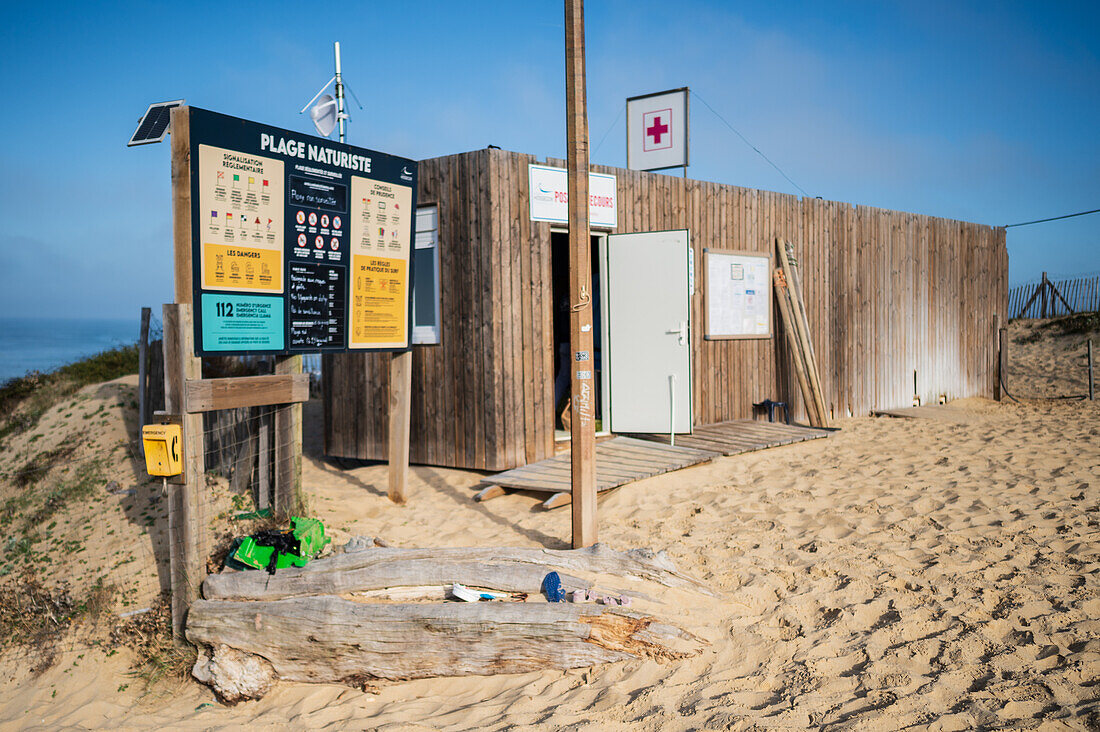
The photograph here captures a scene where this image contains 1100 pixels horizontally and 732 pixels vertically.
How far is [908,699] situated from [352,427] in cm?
655

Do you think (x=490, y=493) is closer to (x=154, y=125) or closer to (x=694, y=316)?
(x=694, y=316)

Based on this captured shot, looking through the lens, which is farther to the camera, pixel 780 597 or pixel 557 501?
pixel 557 501

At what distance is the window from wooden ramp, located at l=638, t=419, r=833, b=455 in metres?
2.68

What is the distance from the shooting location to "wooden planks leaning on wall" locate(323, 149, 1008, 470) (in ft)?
24.5

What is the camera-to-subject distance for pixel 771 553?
16.2 ft

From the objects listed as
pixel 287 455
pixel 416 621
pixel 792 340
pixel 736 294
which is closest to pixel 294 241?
pixel 287 455

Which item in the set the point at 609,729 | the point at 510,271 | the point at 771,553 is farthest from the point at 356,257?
the point at 609,729

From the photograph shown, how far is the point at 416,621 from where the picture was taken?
398cm

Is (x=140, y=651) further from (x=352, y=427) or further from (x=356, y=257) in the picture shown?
(x=352, y=427)

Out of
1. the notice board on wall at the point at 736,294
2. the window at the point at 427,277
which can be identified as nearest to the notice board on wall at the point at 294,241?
the window at the point at 427,277

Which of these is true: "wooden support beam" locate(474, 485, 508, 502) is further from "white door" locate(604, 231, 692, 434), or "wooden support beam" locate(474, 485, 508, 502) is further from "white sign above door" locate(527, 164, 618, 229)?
"white sign above door" locate(527, 164, 618, 229)

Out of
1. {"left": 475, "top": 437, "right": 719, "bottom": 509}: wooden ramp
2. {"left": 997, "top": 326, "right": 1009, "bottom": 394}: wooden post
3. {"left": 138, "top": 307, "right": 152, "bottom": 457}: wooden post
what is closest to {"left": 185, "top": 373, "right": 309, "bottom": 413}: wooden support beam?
{"left": 475, "top": 437, "right": 719, "bottom": 509}: wooden ramp

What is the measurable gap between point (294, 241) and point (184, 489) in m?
1.92

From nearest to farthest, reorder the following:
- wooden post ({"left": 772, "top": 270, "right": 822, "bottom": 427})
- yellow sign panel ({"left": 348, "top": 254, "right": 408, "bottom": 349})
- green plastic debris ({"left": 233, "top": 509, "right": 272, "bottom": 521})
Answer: green plastic debris ({"left": 233, "top": 509, "right": 272, "bottom": 521}) < yellow sign panel ({"left": 348, "top": 254, "right": 408, "bottom": 349}) < wooden post ({"left": 772, "top": 270, "right": 822, "bottom": 427})
